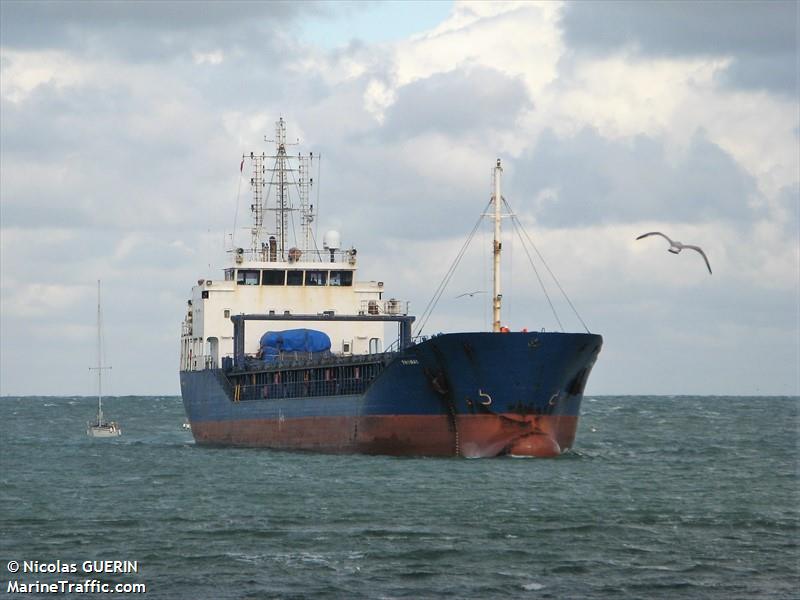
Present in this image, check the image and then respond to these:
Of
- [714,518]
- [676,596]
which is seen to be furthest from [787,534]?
[676,596]

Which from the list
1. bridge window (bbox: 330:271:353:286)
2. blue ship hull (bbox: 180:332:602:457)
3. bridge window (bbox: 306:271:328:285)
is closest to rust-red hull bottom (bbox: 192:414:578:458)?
blue ship hull (bbox: 180:332:602:457)

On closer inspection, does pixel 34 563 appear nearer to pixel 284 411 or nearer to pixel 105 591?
pixel 105 591

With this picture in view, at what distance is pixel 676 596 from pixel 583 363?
20715 millimetres

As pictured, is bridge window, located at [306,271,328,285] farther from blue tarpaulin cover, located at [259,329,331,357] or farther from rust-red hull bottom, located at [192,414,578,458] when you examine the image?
rust-red hull bottom, located at [192,414,578,458]

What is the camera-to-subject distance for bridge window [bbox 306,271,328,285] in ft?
194

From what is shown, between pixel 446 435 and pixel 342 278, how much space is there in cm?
1754

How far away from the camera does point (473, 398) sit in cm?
4219

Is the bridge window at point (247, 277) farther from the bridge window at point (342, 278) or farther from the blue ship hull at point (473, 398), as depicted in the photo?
the blue ship hull at point (473, 398)

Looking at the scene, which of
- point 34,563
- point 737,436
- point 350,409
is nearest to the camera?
point 34,563

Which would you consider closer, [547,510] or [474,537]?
[474,537]

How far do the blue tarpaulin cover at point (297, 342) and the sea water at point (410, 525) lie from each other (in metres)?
6.12

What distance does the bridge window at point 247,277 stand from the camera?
59.8 m

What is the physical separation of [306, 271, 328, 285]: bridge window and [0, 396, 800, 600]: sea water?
10.4m

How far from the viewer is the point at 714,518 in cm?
3231
